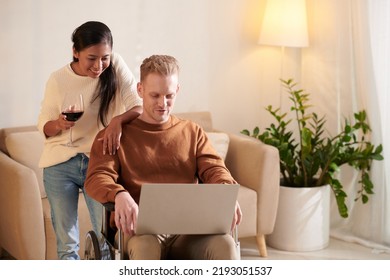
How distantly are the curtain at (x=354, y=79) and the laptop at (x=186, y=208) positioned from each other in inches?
69.1

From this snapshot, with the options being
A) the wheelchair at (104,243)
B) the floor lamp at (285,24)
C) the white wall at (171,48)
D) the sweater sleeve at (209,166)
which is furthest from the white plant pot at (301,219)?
the wheelchair at (104,243)

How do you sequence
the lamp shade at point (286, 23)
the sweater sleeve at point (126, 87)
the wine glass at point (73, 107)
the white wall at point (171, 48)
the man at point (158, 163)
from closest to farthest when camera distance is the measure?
the man at point (158, 163)
the wine glass at point (73, 107)
the sweater sleeve at point (126, 87)
the white wall at point (171, 48)
the lamp shade at point (286, 23)

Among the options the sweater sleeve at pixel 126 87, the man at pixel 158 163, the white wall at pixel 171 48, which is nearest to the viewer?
the man at pixel 158 163

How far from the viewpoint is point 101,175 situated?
236cm

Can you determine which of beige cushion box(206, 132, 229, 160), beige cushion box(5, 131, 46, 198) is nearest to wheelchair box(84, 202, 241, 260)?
beige cushion box(5, 131, 46, 198)

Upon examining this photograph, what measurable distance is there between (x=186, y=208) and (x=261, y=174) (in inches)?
56.8

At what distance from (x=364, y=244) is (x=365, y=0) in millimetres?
1173

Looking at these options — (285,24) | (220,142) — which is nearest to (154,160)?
(220,142)

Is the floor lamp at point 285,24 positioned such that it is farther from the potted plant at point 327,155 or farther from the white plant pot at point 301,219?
the white plant pot at point 301,219

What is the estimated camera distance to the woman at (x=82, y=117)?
2.52 metres

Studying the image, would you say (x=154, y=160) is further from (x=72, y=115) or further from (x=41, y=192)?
(x=41, y=192)

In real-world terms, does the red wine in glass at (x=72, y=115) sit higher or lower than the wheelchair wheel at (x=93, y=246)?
higher

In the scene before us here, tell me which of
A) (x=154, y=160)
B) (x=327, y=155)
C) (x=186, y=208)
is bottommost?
(x=327, y=155)

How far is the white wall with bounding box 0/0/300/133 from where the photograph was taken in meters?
3.62
